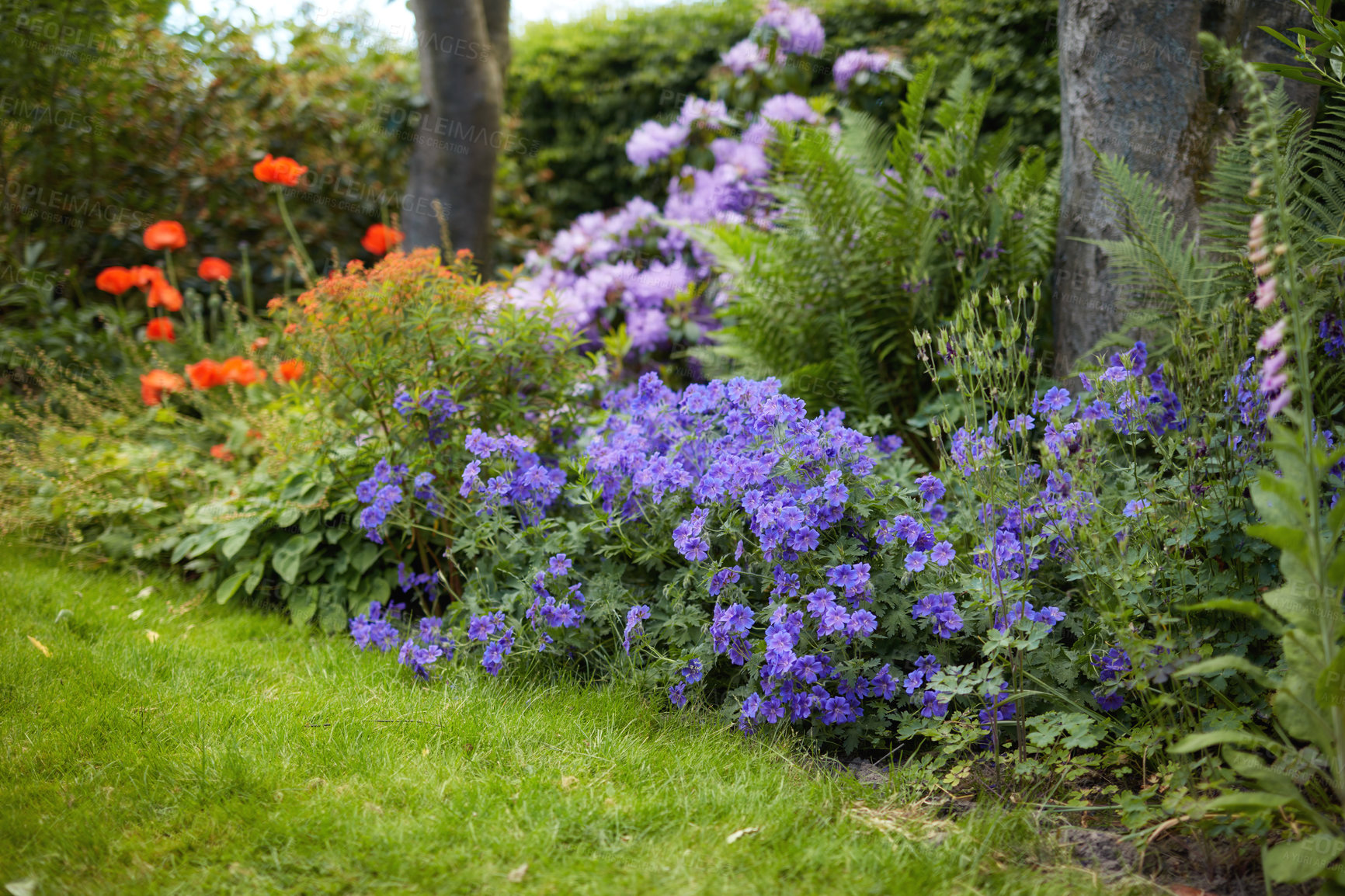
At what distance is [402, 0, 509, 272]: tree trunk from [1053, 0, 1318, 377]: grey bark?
331 cm

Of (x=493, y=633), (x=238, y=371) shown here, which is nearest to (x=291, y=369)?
(x=238, y=371)

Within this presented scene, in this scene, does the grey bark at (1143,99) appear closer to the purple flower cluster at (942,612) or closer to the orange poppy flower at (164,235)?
the purple flower cluster at (942,612)

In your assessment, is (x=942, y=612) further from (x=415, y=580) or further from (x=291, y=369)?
(x=291, y=369)

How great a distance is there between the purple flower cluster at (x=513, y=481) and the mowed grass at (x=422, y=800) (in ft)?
1.71

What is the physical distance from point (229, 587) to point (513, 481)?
1.47m

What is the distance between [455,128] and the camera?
5.32m

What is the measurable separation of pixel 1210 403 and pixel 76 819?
118 inches

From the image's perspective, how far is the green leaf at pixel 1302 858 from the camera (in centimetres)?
156

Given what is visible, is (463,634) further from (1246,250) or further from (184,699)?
(1246,250)

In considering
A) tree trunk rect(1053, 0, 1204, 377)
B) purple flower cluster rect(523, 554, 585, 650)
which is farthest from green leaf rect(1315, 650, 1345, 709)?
tree trunk rect(1053, 0, 1204, 377)

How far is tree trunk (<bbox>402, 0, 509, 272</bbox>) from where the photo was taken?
5.21m

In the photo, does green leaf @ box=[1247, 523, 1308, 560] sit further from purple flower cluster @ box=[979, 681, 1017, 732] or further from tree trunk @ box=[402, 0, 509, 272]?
tree trunk @ box=[402, 0, 509, 272]

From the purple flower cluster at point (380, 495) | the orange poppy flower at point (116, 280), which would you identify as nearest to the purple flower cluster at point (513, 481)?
the purple flower cluster at point (380, 495)

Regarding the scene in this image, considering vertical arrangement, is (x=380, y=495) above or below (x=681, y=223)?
below
